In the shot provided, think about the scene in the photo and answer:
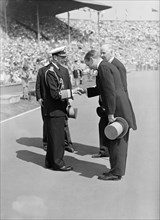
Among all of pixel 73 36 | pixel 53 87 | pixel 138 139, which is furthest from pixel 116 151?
pixel 73 36

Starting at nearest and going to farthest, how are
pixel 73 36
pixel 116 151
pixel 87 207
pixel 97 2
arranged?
pixel 97 2 < pixel 73 36 < pixel 87 207 < pixel 116 151

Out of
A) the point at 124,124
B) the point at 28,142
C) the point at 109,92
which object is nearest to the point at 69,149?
the point at 28,142

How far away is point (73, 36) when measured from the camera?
72 cm

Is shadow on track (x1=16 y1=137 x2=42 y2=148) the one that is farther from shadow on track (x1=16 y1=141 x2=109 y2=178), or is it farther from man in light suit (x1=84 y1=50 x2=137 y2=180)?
man in light suit (x1=84 y1=50 x2=137 y2=180)

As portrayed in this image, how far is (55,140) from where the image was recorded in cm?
113

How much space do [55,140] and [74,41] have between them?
0.49 meters

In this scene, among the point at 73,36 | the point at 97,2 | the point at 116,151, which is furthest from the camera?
the point at 116,151

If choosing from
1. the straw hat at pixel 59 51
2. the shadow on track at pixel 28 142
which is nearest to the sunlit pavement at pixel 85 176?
the shadow on track at pixel 28 142

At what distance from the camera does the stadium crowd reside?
0.65 metres

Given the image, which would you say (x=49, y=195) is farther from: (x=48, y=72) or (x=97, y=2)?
(x=97, y=2)

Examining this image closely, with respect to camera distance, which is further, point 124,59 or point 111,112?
point 111,112

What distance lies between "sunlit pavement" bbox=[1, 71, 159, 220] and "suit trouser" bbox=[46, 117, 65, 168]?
0.14 feet

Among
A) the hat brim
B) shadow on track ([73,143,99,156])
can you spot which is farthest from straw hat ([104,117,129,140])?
shadow on track ([73,143,99,156])

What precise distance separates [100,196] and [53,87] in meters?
0.38
